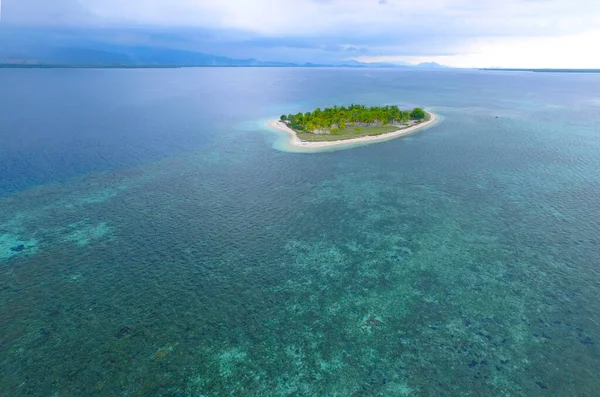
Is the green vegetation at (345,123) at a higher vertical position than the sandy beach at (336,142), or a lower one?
higher

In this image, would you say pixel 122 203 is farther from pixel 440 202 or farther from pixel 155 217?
pixel 440 202

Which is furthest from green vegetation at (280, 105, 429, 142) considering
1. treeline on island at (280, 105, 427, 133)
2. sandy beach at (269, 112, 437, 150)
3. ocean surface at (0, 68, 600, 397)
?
ocean surface at (0, 68, 600, 397)

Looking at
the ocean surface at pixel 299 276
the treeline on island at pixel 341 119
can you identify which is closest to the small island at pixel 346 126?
the treeline on island at pixel 341 119

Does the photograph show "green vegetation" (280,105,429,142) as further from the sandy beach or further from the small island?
the sandy beach

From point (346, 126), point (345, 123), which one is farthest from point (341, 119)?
point (345, 123)

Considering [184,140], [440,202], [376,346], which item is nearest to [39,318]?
[376,346]

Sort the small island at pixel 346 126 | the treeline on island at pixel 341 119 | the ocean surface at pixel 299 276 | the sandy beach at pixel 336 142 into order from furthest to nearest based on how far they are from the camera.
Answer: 1. the treeline on island at pixel 341 119
2. the small island at pixel 346 126
3. the sandy beach at pixel 336 142
4. the ocean surface at pixel 299 276

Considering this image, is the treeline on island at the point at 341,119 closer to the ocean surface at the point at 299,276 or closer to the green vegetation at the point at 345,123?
the green vegetation at the point at 345,123
